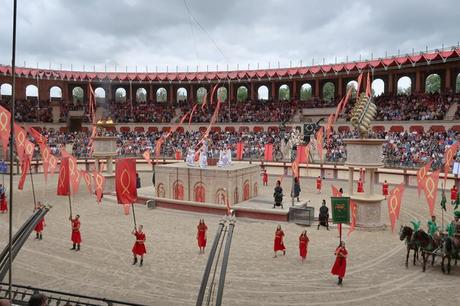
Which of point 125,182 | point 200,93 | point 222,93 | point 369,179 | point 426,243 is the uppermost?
point 200,93

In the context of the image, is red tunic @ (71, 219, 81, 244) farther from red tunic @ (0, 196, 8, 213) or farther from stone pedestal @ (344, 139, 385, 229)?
stone pedestal @ (344, 139, 385, 229)

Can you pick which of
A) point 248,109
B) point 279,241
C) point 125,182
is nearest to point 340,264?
point 279,241

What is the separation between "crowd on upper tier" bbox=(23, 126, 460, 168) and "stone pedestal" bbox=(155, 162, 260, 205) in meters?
13.0

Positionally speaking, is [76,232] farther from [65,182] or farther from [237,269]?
[237,269]

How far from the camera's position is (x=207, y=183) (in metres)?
21.4

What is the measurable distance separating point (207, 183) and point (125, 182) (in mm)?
8438

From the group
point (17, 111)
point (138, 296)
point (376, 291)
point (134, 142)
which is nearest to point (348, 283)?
point (376, 291)

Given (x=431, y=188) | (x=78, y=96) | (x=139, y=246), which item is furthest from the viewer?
(x=78, y=96)

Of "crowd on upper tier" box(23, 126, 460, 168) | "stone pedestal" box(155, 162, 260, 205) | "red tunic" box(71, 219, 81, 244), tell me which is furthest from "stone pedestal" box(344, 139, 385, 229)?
"crowd on upper tier" box(23, 126, 460, 168)

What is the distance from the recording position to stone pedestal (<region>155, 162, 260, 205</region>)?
20984 millimetres

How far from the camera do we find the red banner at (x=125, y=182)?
13.2 meters

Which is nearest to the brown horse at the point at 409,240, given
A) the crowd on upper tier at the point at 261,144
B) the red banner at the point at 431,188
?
the red banner at the point at 431,188

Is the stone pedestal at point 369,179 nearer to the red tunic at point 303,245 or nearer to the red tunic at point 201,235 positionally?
the red tunic at point 303,245

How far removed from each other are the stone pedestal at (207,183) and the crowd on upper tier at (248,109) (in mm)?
25189
